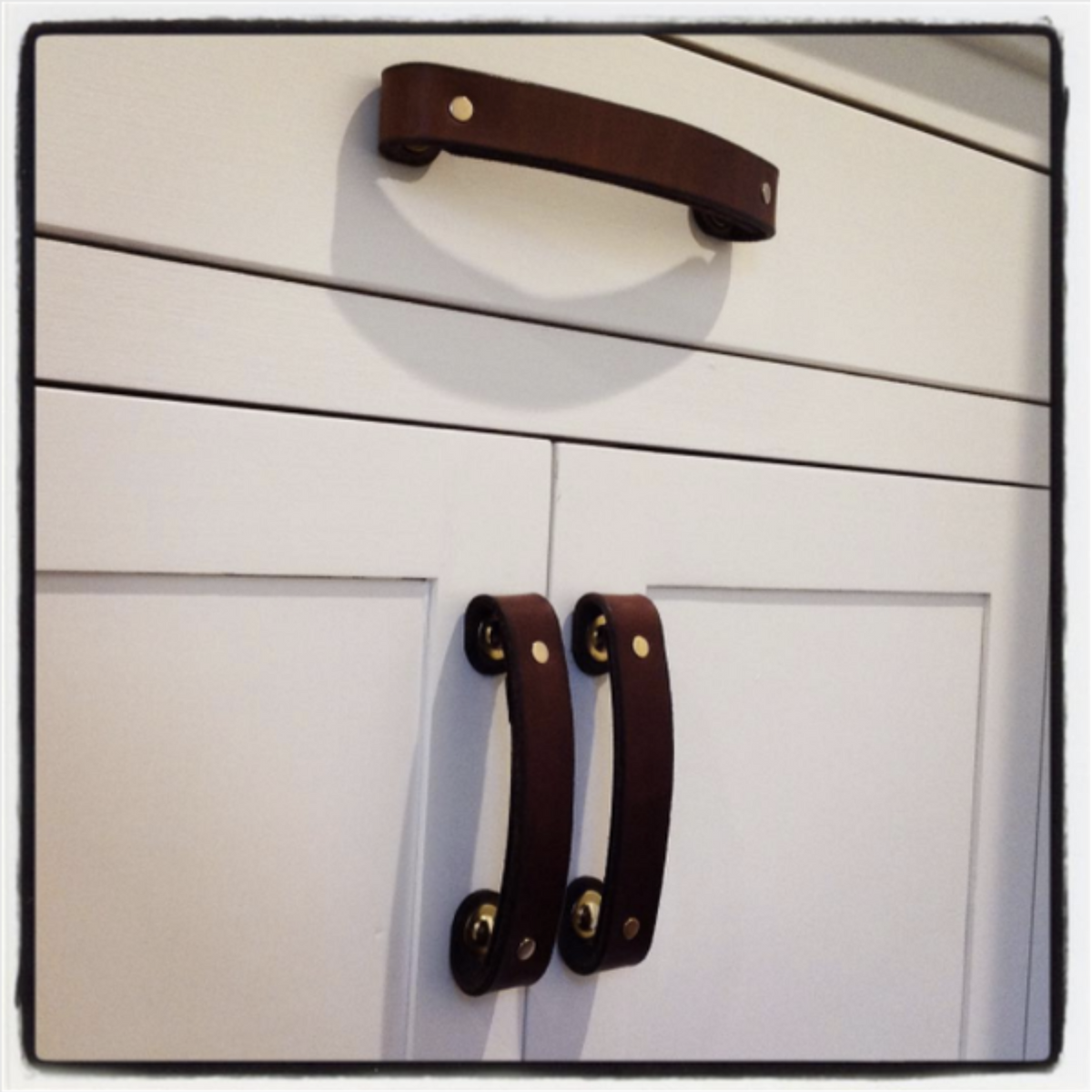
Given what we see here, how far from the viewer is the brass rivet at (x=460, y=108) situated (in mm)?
280

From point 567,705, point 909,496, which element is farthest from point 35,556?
point 909,496

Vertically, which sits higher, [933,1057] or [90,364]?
[90,364]

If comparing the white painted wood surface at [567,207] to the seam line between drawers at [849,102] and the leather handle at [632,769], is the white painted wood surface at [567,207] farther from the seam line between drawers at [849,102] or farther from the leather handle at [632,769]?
the leather handle at [632,769]

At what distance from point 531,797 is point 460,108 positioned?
214mm

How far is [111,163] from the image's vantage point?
26 centimetres

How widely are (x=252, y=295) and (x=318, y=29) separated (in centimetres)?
8

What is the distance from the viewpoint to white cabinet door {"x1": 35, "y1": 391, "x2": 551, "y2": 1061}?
0.88 feet

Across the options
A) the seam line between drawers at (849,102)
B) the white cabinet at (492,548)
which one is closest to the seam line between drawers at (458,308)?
the white cabinet at (492,548)

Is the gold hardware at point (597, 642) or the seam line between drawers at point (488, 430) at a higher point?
the seam line between drawers at point (488, 430)

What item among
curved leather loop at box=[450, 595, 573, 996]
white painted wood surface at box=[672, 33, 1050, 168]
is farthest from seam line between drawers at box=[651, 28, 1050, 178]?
curved leather loop at box=[450, 595, 573, 996]

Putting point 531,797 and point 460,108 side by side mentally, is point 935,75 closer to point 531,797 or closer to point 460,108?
point 460,108

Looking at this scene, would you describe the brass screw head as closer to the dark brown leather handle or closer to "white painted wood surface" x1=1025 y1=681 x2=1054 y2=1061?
the dark brown leather handle

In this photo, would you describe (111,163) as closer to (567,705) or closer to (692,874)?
(567,705)

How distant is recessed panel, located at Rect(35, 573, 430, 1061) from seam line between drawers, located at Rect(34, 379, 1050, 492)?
0.05m
